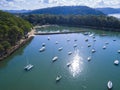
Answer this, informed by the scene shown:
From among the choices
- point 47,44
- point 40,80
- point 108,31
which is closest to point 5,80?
point 40,80

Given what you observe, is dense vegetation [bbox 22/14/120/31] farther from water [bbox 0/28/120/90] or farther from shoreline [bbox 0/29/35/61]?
shoreline [bbox 0/29/35/61]

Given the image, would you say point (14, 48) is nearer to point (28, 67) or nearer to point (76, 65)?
point (28, 67)

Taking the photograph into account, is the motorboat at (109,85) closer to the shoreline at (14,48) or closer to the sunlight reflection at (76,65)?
the sunlight reflection at (76,65)

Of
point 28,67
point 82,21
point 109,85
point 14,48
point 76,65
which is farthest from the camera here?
point 82,21

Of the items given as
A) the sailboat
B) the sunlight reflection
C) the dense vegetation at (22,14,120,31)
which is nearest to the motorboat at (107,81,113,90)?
the sunlight reflection

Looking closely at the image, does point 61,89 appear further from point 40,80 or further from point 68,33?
point 68,33

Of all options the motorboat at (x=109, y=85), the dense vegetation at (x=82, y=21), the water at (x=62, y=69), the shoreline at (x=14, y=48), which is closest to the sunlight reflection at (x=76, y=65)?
the water at (x=62, y=69)

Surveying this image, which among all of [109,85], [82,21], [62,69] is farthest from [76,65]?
[82,21]
